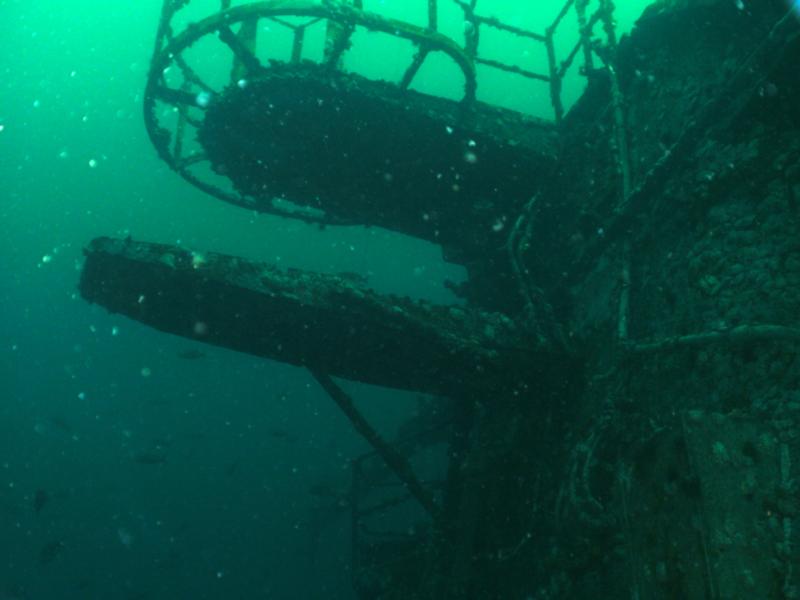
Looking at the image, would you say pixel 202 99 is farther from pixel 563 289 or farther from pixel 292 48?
pixel 563 289

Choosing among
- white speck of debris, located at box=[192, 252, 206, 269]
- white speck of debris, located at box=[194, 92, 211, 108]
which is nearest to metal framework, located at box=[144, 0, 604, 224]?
white speck of debris, located at box=[194, 92, 211, 108]

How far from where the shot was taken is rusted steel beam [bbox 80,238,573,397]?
402 cm

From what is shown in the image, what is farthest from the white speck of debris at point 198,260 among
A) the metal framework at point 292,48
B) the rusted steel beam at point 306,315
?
the metal framework at point 292,48

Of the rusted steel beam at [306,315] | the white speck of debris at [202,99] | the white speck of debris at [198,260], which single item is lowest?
the rusted steel beam at [306,315]

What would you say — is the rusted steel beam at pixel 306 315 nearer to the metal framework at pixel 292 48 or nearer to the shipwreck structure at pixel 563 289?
the shipwreck structure at pixel 563 289

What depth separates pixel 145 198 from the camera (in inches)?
3159

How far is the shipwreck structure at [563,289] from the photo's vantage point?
242cm

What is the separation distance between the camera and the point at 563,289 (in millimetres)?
5355

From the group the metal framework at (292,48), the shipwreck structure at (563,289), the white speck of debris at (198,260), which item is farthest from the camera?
the metal framework at (292,48)

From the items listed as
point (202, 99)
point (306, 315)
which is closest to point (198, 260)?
point (306, 315)

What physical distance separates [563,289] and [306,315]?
263 centimetres

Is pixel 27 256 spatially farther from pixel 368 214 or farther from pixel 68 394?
pixel 368 214

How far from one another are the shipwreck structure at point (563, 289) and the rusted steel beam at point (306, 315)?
0.02m

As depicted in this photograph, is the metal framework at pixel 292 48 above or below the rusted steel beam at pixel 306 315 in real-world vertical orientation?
above
